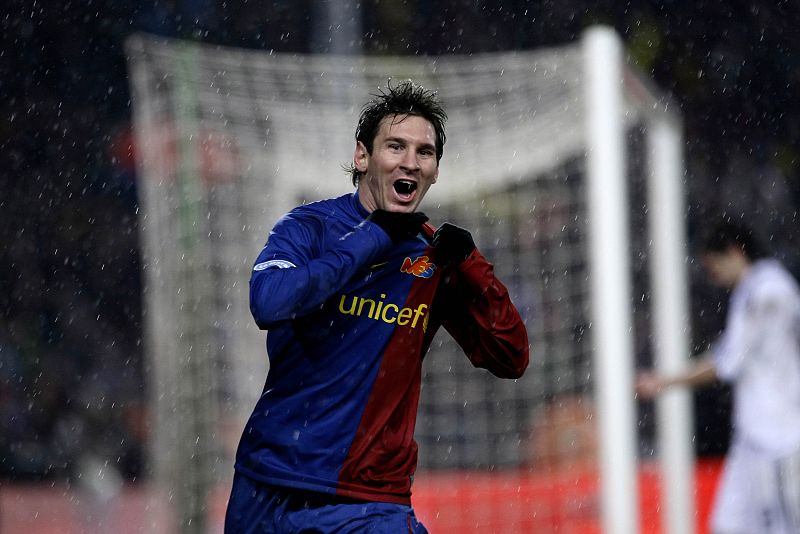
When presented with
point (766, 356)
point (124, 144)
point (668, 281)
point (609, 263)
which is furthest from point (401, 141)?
point (124, 144)

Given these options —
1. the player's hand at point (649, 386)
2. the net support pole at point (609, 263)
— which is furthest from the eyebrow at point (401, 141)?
the player's hand at point (649, 386)

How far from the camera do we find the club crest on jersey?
9.96ft

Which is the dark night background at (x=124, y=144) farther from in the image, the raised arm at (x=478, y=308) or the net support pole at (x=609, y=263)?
the raised arm at (x=478, y=308)

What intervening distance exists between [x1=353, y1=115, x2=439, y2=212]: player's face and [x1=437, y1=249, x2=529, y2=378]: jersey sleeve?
0.21 meters

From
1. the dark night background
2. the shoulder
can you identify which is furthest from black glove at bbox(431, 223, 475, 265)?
the dark night background

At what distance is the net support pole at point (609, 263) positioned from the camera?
18.6ft

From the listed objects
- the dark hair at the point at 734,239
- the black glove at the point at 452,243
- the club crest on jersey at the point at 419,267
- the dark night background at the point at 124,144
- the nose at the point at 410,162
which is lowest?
the club crest on jersey at the point at 419,267

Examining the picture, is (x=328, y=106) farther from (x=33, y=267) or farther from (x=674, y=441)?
(x=33, y=267)

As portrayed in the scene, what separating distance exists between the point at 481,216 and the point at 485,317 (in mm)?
4475

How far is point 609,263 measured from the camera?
5727mm

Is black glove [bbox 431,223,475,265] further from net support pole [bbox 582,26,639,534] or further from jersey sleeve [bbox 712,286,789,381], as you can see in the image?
jersey sleeve [bbox 712,286,789,381]

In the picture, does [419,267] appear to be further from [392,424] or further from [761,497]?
[761,497]

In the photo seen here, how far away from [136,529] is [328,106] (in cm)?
396

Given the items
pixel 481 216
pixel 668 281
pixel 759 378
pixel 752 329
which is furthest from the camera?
pixel 481 216
